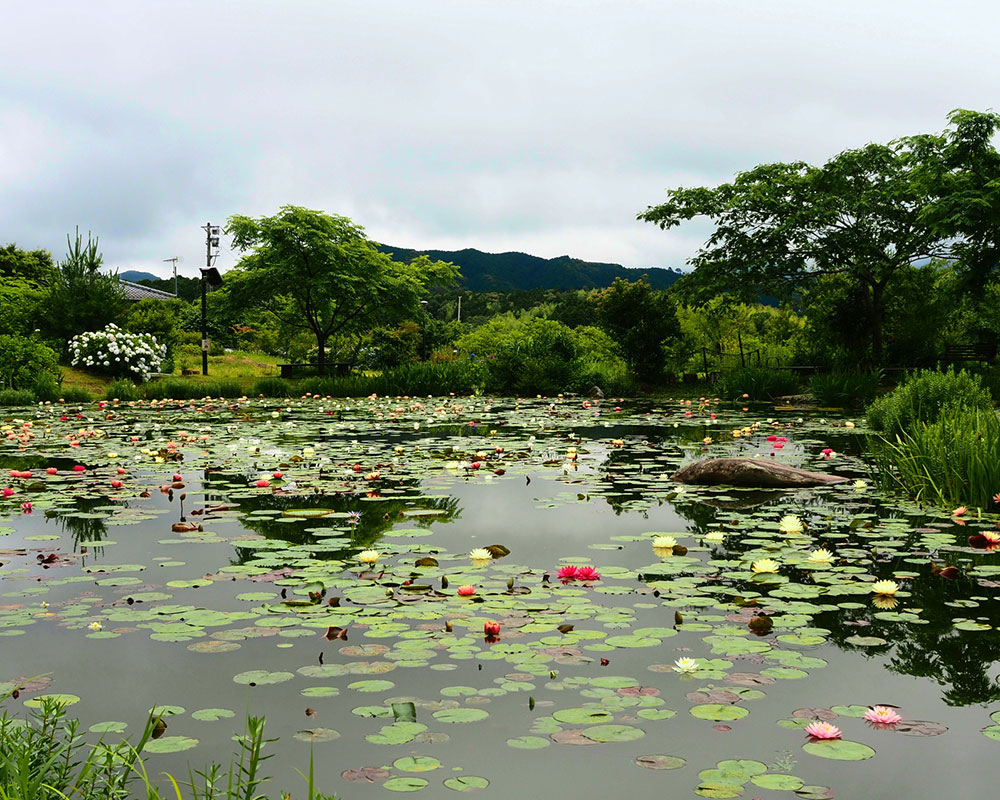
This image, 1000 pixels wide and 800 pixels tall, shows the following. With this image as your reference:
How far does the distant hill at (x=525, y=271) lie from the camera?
109438 millimetres

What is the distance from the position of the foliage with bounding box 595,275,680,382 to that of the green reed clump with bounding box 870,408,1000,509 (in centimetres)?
1832

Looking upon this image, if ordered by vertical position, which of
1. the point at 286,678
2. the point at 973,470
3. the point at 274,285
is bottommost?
the point at 286,678

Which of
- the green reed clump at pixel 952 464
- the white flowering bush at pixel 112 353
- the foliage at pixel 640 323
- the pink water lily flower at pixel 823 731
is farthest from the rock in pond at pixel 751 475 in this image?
the white flowering bush at pixel 112 353

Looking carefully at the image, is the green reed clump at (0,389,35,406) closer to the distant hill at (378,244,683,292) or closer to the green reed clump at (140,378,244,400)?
the green reed clump at (140,378,244,400)

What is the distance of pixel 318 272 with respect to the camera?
28.3m

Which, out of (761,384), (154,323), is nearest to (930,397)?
(761,384)

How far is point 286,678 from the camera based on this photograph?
2693 mm

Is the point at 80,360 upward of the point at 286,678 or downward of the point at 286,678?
upward

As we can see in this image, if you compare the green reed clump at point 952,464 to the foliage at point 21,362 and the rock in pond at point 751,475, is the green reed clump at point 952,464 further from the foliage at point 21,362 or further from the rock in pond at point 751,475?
the foliage at point 21,362

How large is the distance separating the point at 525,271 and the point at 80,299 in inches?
3691

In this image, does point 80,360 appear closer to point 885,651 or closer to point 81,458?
point 81,458

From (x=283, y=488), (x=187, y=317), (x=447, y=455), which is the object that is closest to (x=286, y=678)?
(x=283, y=488)

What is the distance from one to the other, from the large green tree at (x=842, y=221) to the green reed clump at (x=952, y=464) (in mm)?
17489

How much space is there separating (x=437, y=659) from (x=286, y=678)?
1.70ft
